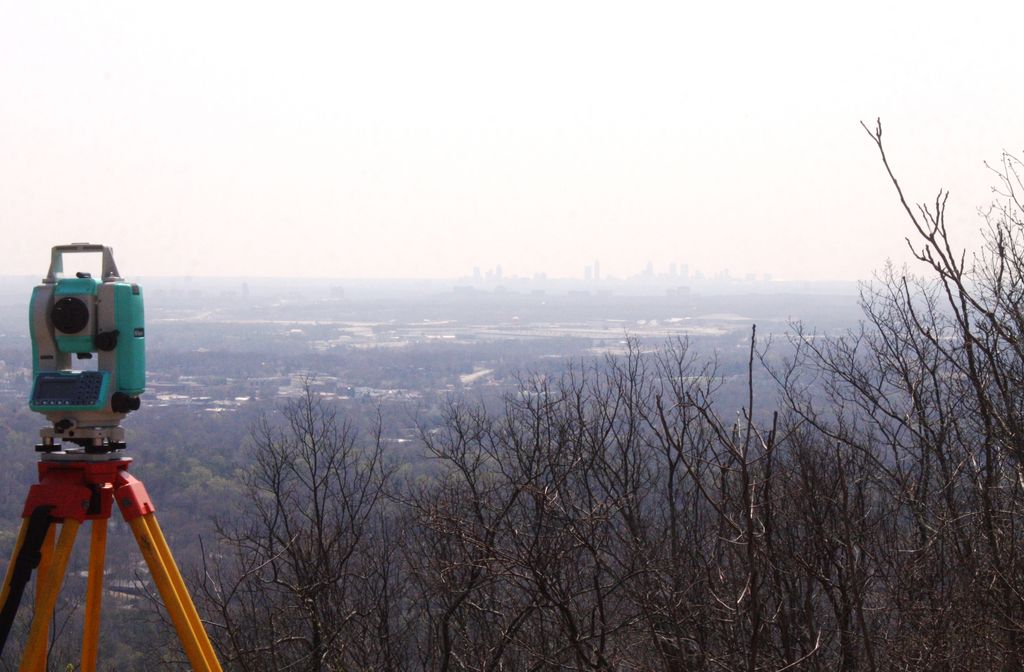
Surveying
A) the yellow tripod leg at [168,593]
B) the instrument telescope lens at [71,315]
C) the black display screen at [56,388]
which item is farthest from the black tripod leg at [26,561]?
the instrument telescope lens at [71,315]

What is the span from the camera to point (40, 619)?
301cm

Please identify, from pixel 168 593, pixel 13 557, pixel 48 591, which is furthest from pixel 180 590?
pixel 13 557

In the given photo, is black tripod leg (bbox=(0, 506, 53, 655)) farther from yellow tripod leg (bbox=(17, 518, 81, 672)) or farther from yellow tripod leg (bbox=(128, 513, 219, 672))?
yellow tripod leg (bbox=(128, 513, 219, 672))

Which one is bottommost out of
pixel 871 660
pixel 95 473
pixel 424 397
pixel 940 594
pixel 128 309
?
pixel 424 397

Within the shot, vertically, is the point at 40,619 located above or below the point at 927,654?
above

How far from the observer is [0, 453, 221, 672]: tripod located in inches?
122

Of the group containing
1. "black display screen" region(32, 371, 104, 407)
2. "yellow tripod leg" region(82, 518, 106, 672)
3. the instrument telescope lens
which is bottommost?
A: "yellow tripod leg" region(82, 518, 106, 672)

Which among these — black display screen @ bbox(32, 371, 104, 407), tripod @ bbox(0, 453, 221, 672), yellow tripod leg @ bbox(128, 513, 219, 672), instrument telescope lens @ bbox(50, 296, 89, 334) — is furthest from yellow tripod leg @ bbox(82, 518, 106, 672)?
instrument telescope lens @ bbox(50, 296, 89, 334)

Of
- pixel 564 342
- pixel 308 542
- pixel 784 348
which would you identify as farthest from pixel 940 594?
pixel 564 342

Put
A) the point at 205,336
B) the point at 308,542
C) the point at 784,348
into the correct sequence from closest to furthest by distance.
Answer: the point at 308,542
the point at 784,348
the point at 205,336

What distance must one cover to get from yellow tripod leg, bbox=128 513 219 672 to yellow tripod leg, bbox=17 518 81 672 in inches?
7.6

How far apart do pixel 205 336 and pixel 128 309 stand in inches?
3422

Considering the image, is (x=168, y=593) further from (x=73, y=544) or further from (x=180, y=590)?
(x=73, y=544)

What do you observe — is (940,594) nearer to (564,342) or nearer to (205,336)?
(564,342)
